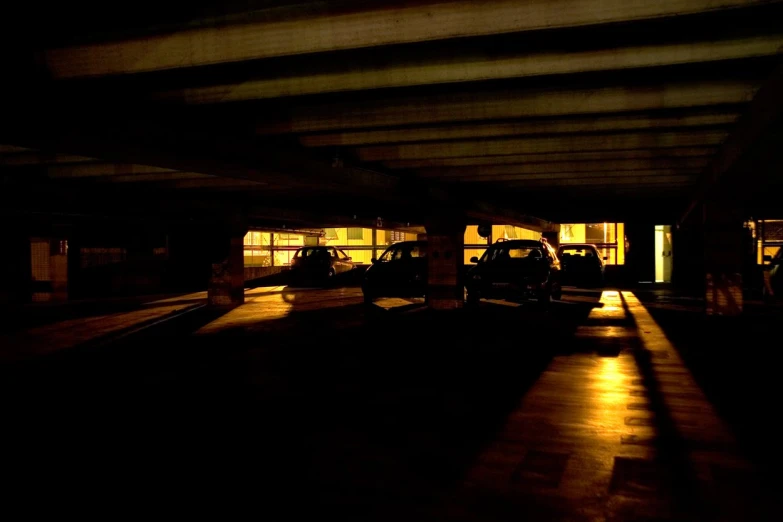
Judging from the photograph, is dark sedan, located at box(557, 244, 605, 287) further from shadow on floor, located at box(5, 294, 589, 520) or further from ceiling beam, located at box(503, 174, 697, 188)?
shadow on floor, located at box(5, 294, 589, 520)

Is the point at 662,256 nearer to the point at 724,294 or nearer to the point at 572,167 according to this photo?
the point at 724,294

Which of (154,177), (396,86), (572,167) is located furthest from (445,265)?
(396,86)

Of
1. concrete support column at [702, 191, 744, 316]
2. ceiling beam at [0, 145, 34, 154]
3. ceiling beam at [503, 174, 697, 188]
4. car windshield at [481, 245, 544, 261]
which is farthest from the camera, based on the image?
car windshield at [481, 245, 544, 261]

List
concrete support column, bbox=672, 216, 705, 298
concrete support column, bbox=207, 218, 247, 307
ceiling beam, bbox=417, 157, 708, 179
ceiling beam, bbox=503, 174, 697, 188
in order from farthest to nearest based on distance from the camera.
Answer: concrete support column, bbox=672, 216, 705, 298 < concrete support column, bbox=207, 218, 247, 307 < ceiling beam, bbox=503, 174, 697, 188 < ceiling beam, bbox=417, 157, 708, 179

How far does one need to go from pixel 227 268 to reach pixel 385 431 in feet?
40.9

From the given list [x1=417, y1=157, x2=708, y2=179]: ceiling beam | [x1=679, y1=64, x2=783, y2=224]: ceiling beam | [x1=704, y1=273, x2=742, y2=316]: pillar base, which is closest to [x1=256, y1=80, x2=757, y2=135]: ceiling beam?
[x1=679, y1=64, x2=783, y2=224]: ceiling beam

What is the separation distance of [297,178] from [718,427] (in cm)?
617

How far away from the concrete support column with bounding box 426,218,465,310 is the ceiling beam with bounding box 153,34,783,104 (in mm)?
9654

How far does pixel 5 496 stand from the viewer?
144 inches

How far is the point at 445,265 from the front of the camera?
49.9ft

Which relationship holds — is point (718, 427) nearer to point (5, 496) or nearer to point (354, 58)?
point (354, 58)

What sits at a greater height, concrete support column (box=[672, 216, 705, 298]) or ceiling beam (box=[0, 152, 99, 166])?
ceiling beam (box=[0, 152, 99, 166])

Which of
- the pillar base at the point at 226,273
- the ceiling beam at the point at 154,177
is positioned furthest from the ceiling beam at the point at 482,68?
the pillar base at the point at 226,273

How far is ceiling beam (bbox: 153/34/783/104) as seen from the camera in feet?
15.3
